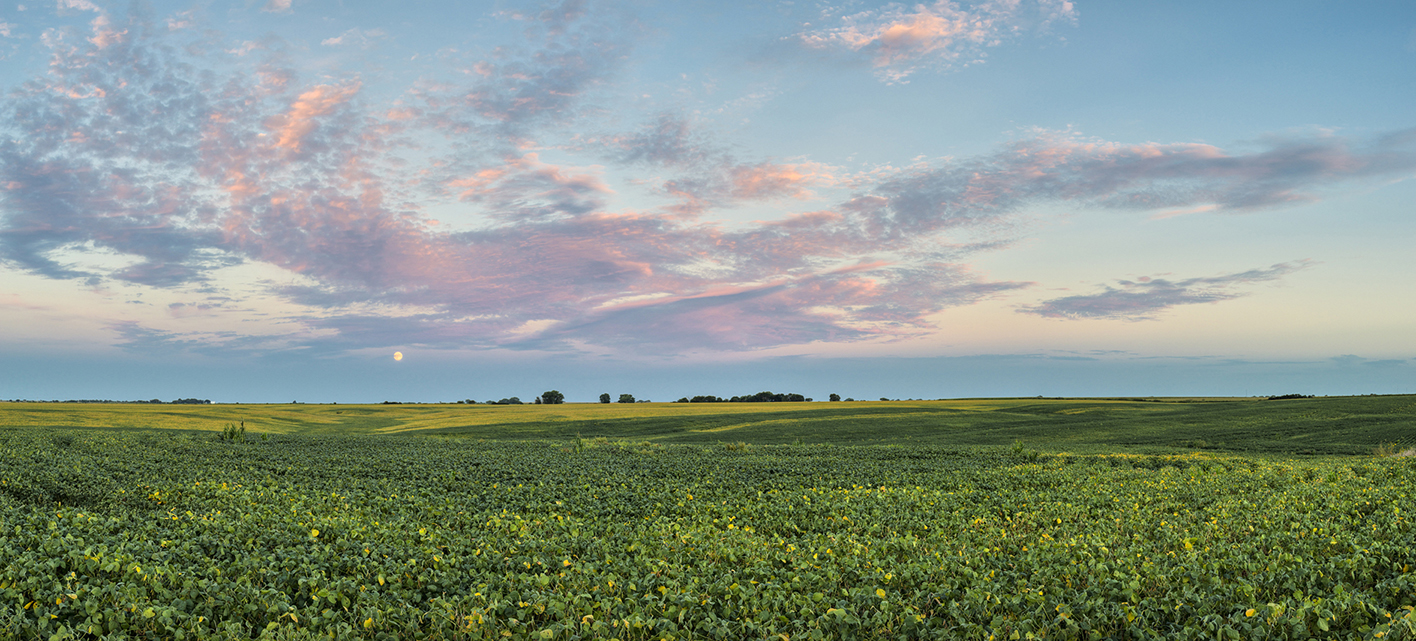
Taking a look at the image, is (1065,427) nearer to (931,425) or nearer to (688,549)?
(931,425)

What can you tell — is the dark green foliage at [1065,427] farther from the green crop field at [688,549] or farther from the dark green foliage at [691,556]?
the dark green foliage at [691,556]

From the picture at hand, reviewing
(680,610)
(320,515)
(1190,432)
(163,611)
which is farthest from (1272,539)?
(1190,432)

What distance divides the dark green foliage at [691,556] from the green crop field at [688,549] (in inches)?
2.3

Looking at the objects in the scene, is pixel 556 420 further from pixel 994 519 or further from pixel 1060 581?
pixel 1060 581

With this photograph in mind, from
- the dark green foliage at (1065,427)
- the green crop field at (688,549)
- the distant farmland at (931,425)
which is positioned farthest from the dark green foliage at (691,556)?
the distant farmland at (931,425)

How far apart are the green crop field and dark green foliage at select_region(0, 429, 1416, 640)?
0.06 meters

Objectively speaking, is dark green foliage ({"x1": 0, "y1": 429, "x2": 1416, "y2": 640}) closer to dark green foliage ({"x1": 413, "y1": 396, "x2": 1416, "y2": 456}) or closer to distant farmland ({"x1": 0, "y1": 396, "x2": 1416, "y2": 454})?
dark green foliage ({"x1": 413, "y1": 396, "x2": 1416, "y2": 456})

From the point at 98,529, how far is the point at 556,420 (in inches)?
2786

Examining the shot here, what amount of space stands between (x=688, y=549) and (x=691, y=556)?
2.08ft

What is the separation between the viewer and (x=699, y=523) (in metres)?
16.6

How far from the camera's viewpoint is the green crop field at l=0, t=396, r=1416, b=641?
8867mm

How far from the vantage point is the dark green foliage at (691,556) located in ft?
29.0

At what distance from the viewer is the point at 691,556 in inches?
491

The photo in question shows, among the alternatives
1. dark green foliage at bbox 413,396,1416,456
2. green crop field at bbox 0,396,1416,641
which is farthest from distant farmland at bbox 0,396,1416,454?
green crop field at bbox 0,396,1416,641
